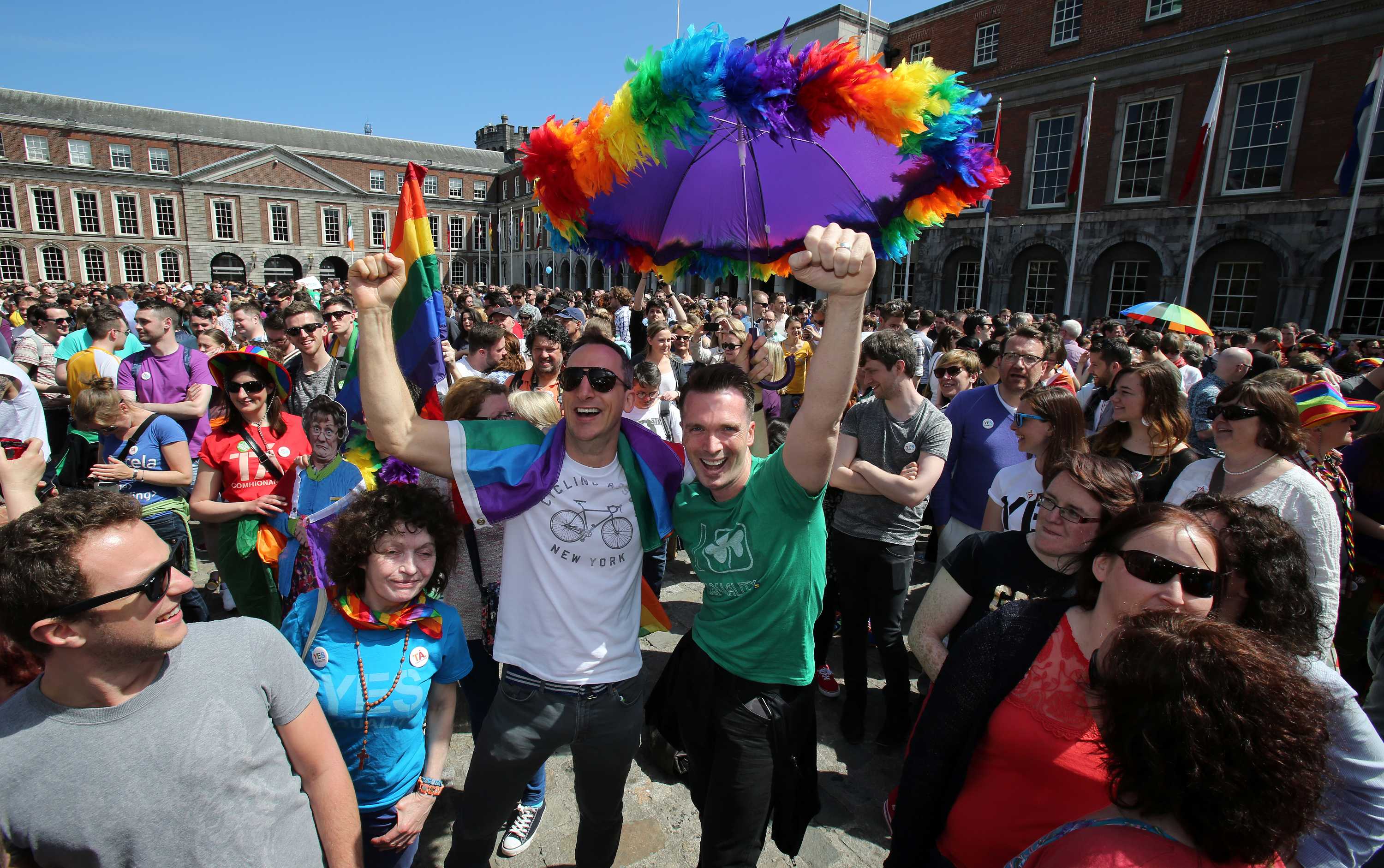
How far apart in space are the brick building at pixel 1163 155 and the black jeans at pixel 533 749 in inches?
762

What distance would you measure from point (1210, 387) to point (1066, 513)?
4.50 metres

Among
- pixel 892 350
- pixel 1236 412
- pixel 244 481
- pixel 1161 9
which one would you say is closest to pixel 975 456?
pixel 892 350

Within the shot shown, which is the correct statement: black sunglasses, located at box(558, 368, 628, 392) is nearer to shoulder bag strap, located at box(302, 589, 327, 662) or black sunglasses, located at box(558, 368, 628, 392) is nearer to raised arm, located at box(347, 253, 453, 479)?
raised arm, located at box(347, 253, 453, 479)

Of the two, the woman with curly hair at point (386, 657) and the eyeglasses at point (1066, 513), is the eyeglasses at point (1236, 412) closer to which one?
the eyeglasses at point (1066, 513)

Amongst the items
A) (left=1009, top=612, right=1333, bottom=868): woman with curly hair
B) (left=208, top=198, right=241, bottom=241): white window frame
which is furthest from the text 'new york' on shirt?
(left=208, top=198, right=241, bottom=241): white window frame

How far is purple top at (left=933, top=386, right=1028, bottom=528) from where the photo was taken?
3.37 m

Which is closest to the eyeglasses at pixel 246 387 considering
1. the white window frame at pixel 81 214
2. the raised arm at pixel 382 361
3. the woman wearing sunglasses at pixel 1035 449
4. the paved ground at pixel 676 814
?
the raised arm at pixel 382 361

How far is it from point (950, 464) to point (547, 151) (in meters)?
2.62

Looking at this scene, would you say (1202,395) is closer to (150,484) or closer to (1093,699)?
(1093,699)

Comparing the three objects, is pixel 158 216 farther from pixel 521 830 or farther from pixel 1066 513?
pixel 1066 513

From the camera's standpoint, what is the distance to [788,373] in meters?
5.58

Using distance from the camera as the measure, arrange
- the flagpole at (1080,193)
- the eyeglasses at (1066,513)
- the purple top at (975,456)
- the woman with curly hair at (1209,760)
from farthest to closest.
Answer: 1. the flagpole at (1080,193)
2. the purple top at (975,456)
3. the eyeglasses at (1066,513)
4. the woman with curly hair at (1209,760)

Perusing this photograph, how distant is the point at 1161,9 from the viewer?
54.9ft

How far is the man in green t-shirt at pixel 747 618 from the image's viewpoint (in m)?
1.84
